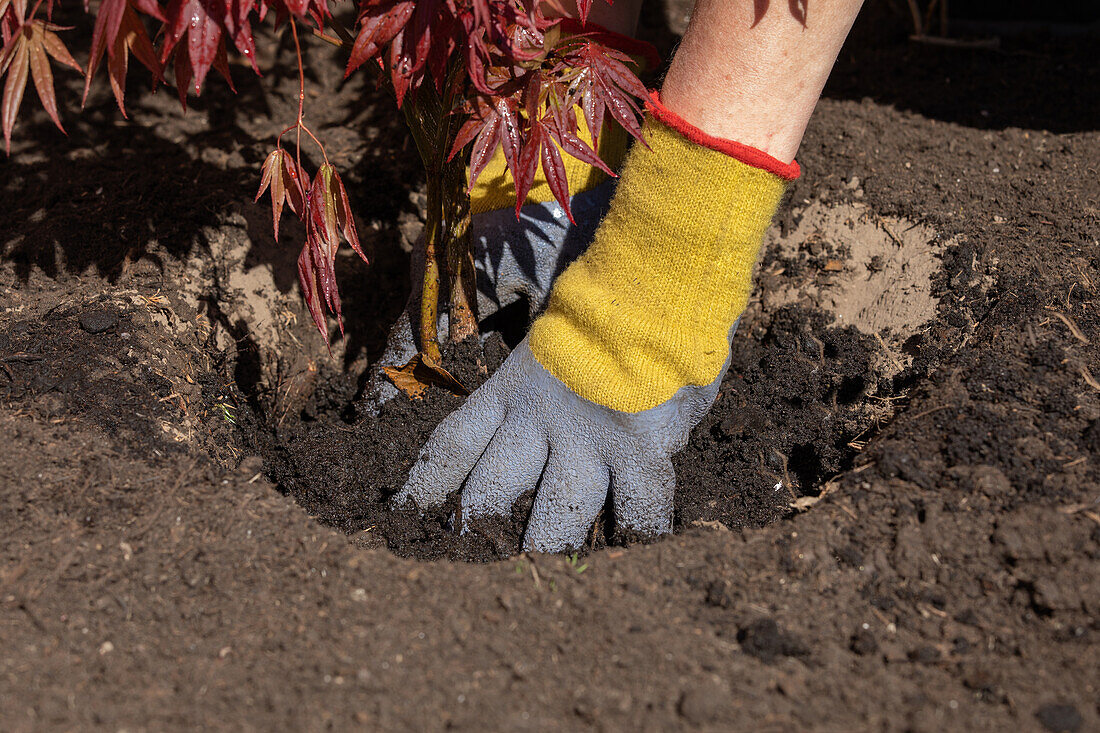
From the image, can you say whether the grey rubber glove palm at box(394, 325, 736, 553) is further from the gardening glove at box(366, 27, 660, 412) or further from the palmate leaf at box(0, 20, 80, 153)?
the palmate leaf at box(0, 20, 80, 153)

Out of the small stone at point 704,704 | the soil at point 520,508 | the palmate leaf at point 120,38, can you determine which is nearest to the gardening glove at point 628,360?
the soil at point 520,508

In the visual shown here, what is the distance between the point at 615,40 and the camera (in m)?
2.08

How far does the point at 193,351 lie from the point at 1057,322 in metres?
2.49

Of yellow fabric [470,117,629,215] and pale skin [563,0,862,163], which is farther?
yellow fabric [470,117,629,215]

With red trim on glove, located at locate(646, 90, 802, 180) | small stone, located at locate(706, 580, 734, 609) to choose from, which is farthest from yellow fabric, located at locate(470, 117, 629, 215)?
small stone, located at locate(706, 580, 734, 609)

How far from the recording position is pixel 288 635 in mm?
1507

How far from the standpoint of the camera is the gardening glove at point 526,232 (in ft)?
7.65

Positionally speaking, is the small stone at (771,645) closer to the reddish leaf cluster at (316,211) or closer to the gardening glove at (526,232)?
the reddish leaf cluster at (316,211)

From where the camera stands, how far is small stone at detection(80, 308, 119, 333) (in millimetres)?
2145

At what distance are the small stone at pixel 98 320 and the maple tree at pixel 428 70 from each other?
→ 63cm

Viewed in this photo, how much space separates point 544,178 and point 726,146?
68 cm

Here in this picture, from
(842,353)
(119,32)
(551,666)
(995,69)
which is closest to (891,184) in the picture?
Answer: (842,353)

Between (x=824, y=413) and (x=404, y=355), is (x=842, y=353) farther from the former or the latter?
(x=404, y=355)

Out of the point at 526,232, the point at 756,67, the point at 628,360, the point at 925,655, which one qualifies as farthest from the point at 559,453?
the point at 756,67
